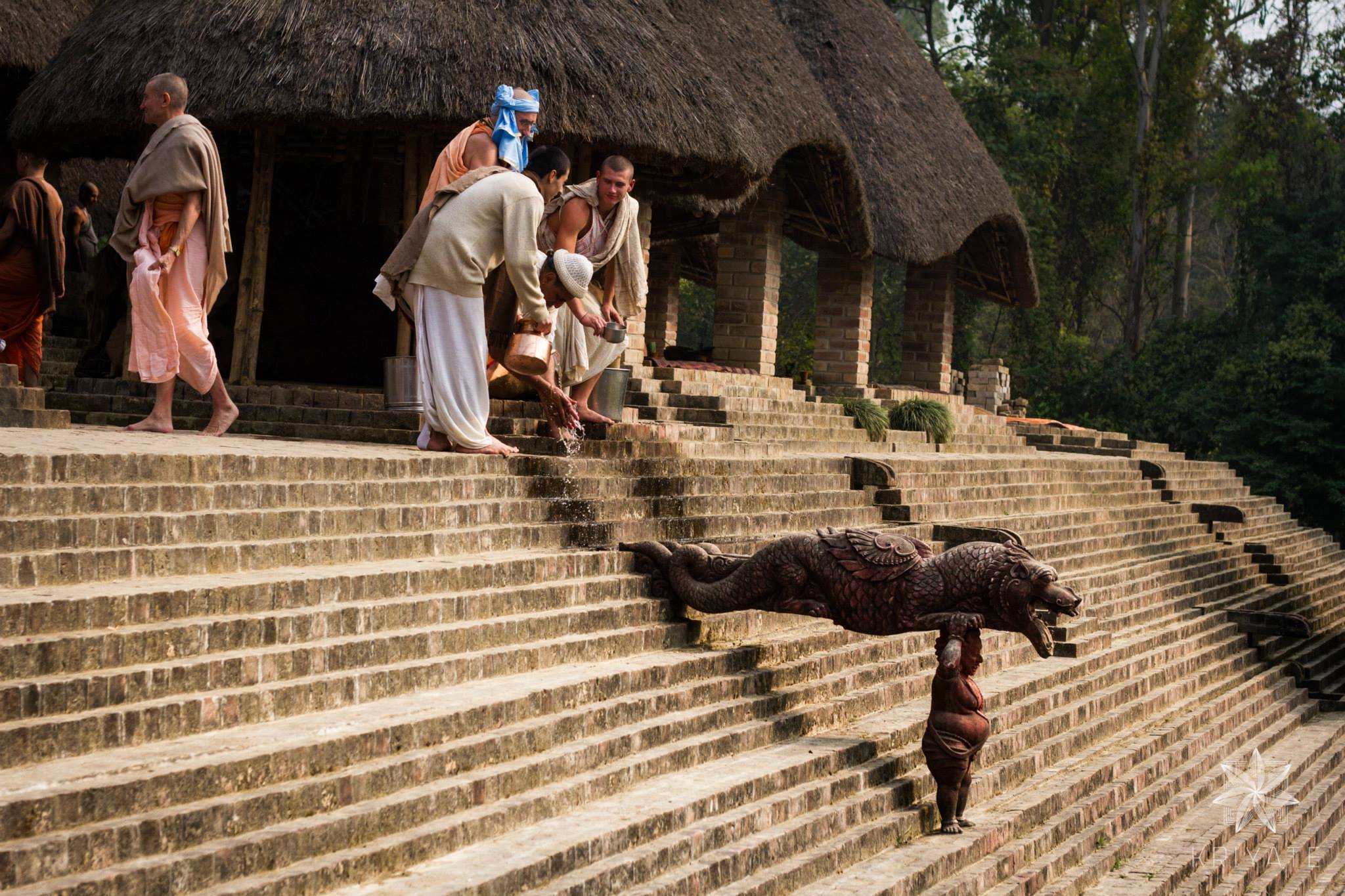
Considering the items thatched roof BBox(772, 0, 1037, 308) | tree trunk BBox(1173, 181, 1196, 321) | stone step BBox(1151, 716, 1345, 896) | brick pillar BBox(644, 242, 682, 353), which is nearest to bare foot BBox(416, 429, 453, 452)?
stone step BBox(1151, 716, 1345, 896)

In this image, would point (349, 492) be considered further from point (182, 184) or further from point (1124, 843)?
point (1124, 843)

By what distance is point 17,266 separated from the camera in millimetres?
9266

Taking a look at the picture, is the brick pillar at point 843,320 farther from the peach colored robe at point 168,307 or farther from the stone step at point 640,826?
the stone step at point 640,826

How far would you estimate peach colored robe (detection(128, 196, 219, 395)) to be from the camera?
745cm

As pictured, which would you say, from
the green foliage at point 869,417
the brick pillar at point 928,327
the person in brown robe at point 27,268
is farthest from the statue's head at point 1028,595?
the brick pillar at point 928,327

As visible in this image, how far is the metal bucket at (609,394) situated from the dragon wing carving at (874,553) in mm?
2471

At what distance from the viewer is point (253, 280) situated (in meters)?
10.5

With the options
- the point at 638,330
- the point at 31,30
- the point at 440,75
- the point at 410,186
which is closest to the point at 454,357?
the point at 440,75

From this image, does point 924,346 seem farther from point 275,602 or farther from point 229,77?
point 275,602

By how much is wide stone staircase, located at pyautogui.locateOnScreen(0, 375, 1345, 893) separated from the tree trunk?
23.5 meters

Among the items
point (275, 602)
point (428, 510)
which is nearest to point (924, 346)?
point (428, 510)

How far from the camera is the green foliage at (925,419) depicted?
1636cm

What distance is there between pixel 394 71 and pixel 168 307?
3321mm

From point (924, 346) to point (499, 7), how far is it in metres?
11.2
